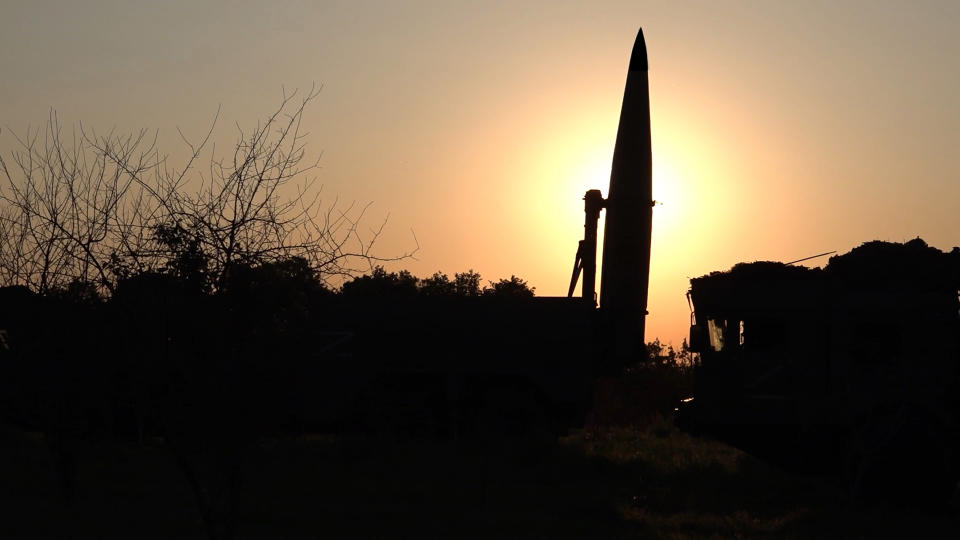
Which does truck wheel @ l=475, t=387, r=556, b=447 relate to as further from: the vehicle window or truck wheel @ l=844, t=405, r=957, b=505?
truck wheel @ l=844, t=405, r=957, b=505

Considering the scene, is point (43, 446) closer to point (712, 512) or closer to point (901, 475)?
point (712, 512)

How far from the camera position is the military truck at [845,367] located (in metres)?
14.2

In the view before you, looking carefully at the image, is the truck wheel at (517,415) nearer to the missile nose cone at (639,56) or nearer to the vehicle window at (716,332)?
the vehicle window at (716,332)

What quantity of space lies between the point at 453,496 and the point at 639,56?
17.0m

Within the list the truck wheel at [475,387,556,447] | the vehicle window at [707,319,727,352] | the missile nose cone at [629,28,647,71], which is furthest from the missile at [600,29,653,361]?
the vehicle window at [707,319,727,352]

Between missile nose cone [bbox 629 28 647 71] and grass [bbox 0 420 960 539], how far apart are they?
11718 millimetres

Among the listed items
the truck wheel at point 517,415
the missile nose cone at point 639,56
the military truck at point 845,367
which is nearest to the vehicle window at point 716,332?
the military truck at point 845,367

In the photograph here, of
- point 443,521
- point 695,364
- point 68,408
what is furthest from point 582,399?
point 68,408

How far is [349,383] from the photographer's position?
64.0 ft

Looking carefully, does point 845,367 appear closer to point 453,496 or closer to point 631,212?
point 453,496

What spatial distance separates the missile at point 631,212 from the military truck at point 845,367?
40.5ft

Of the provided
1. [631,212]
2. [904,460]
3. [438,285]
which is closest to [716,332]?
[904,460]

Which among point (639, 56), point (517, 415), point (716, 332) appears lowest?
point (517, 415)

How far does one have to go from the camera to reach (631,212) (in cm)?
2850
